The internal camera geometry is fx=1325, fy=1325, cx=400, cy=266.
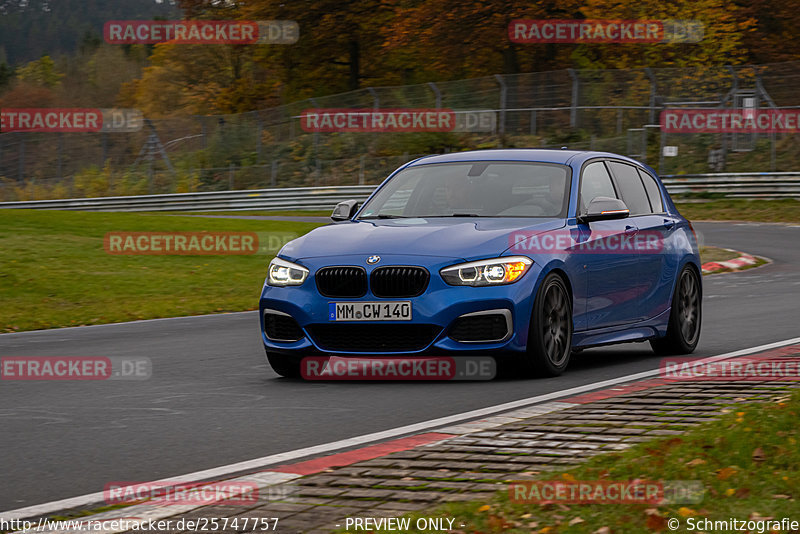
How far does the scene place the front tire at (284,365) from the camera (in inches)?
380

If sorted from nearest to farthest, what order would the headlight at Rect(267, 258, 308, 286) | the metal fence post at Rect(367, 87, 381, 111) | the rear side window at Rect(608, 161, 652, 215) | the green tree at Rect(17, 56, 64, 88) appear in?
the headlight at Rect(267, 258, 308, 286)
the rear side window at Rect(608, 161, 652, 215)
the metal fence post at Rect(367, 87, 381, 111)
the green tree at Rect(17, 56, 64, 88)

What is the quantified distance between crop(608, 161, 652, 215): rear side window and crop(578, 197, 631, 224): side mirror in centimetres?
110

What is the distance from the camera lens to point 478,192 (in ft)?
33.1

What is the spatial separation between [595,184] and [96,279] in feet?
37.4

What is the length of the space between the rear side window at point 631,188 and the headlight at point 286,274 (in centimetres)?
311

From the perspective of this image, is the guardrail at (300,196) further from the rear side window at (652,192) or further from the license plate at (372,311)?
the license plate at (372,311)

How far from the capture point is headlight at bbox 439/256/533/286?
891cm

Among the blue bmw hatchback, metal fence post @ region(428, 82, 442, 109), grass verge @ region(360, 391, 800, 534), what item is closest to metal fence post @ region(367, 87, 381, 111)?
metal fence post @ region(428, 82, 442, 109)

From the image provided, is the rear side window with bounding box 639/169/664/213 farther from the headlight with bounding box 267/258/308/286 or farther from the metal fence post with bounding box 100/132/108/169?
the metal fence post with bounding box 100/132/108/169

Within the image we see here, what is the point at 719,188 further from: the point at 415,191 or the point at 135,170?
the point at 415,191

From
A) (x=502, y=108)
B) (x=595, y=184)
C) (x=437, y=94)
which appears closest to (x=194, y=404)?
(x=595, y=184)

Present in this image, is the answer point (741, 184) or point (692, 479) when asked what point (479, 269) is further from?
point (741, 184)

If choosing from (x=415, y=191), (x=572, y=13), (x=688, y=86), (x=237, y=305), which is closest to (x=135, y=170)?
(x=572, y=13)

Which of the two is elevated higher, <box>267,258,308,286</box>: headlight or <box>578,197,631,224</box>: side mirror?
<box>578,197,631,224</box>: side mirror
